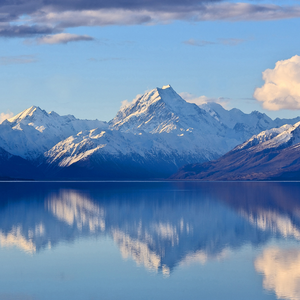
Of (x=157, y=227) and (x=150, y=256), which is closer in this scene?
(x=150, y=256)

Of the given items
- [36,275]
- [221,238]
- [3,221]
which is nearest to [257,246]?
[221,238]

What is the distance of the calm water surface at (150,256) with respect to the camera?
2076 inches

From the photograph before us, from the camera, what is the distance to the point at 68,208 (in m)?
136

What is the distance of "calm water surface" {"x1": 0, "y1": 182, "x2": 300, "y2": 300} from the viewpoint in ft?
173

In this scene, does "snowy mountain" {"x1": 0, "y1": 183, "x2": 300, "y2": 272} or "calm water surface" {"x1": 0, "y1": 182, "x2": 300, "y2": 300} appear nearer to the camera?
"calm water surface" {"x1": 0, "y1": 182, "x2": 300, "y2": 300}

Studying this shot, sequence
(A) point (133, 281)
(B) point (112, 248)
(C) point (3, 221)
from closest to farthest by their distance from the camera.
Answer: (A) point (133, 281) < (B) point (112, 248) < (C) point (3, 221)

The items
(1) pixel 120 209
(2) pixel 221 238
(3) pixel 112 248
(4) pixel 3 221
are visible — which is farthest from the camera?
(1) pixel 120 209

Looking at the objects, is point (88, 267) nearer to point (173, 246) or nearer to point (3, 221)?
point (173, 246)

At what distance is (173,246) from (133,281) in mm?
20546

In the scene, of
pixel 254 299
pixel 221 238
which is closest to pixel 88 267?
pixel 254 299

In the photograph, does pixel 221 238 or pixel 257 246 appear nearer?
pixel 257 246

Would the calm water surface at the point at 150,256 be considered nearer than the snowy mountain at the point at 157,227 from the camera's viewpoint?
Yes

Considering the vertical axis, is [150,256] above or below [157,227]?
above

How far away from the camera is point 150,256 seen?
226 ft
